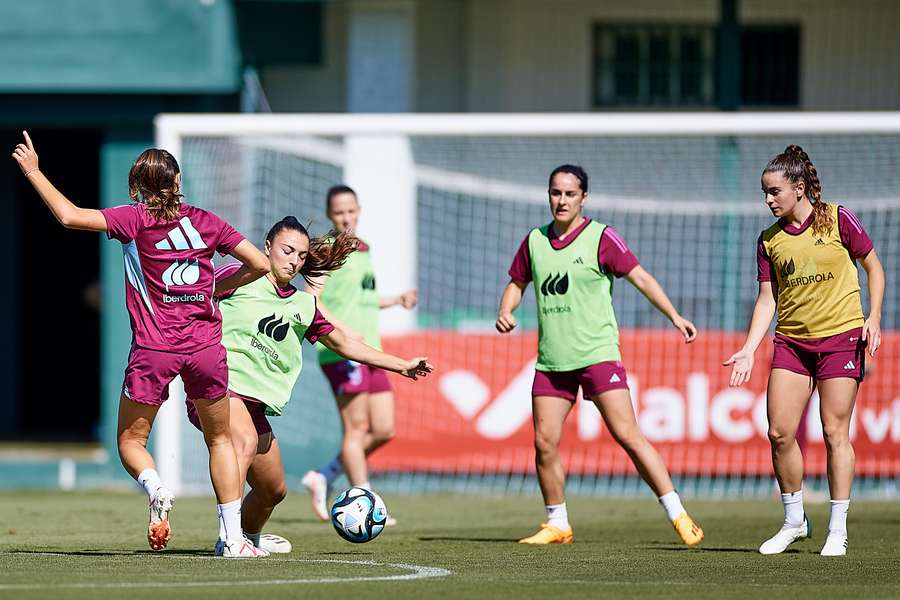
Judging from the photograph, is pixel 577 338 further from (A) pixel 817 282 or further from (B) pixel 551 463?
(A) pixel 817 282

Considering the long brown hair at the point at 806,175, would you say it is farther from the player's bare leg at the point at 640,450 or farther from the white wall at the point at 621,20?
the white wall at the point at 621,20

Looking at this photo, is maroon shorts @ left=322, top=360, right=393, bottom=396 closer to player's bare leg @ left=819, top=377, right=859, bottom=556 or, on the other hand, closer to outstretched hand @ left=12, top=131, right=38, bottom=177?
player's bare leg @ left=819, top=377, right=859, bottom=556

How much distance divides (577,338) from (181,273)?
2.63 m

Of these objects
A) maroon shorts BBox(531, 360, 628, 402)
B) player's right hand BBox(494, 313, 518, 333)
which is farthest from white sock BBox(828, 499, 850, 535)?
player's right hand BBox(494, 313, 518, 333)

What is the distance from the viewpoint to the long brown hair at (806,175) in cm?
822

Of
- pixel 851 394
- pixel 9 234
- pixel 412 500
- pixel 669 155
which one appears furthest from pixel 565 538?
pixel 9 234

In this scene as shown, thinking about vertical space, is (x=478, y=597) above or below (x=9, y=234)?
below

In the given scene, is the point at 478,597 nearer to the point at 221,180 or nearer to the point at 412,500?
the point at 412,500

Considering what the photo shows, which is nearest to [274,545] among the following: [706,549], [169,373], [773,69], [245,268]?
[169,373]

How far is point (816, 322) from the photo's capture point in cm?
828

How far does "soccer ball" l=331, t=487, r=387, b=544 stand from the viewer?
784cm

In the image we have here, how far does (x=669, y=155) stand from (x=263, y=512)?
24.7 ft

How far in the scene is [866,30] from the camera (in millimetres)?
16781

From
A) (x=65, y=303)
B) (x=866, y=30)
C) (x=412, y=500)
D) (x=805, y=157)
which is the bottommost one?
(x=412, y=500)
